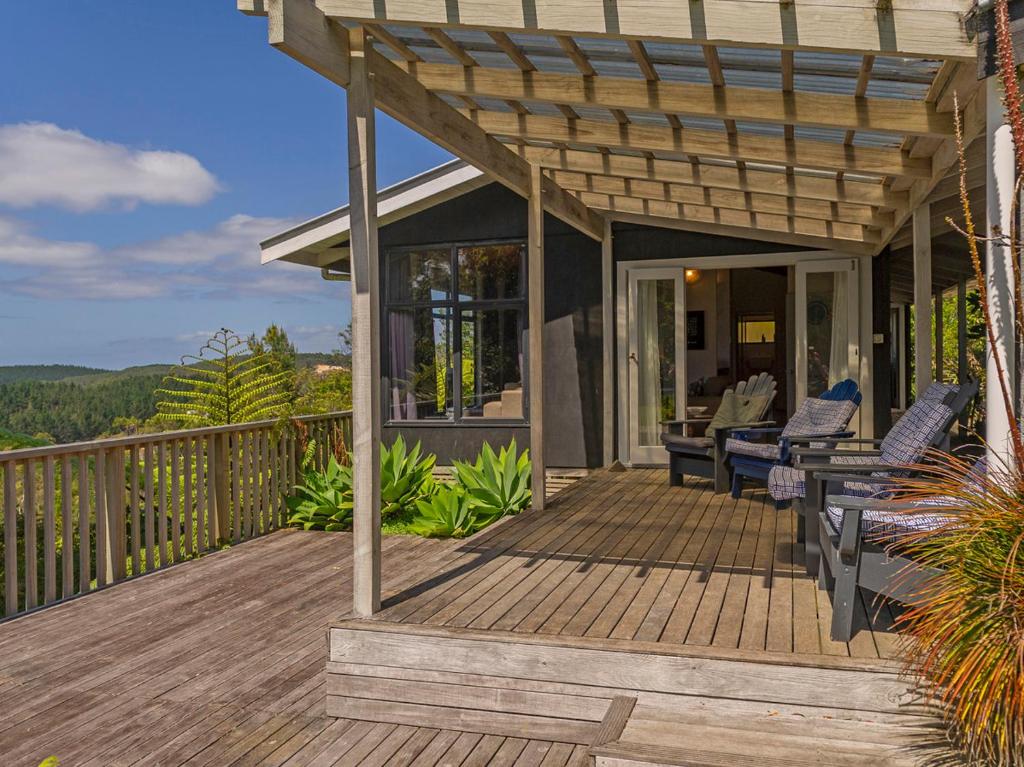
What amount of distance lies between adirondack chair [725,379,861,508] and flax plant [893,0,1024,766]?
2987 mm

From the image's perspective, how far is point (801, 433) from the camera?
587cm

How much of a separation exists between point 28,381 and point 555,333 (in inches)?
655

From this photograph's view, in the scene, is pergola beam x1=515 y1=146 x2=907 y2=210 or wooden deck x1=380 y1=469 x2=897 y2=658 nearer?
wooden deck x1=380 y1=469 x2=897 y2=658

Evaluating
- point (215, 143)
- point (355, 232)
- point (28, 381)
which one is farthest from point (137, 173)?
point (355, 232)

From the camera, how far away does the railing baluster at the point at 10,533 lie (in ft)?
14.3

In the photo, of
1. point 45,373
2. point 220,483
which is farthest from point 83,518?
point 45,373

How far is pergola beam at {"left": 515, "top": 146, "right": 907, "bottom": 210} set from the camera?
233 inches

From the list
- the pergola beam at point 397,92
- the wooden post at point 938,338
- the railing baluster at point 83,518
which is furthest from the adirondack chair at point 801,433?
the railing baluster at point 83,518

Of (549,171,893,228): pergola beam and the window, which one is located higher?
(549,171,893,228): pergola beam

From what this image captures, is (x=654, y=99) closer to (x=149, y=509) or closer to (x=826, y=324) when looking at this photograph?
(x=149, y=509)

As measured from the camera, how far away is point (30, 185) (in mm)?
61281

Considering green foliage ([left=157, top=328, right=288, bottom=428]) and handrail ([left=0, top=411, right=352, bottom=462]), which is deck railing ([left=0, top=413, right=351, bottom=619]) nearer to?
handrail ([left=0, top=411, right=352, bottom=462])

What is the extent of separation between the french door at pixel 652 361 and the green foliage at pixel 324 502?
9.95 ft

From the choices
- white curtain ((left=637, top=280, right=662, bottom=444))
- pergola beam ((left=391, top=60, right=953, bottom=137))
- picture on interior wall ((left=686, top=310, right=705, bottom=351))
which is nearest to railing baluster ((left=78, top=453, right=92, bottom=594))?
pergola beam ((left=391, top=60, right=953, bottom=137))
